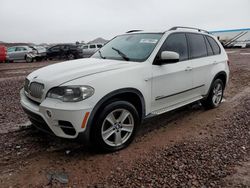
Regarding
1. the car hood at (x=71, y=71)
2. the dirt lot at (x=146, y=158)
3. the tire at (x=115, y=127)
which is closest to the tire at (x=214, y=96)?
the dirt lot at (x=146, y=158)

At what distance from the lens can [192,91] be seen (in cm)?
463

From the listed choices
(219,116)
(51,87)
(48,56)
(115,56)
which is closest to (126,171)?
(51,87)

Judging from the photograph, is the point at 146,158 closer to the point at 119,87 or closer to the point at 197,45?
the point at 119,87

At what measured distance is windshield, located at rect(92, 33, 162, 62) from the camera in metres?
3.92

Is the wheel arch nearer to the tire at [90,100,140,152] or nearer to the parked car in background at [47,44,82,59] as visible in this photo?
the tire at [90,100,140,152]

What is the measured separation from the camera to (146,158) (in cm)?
328

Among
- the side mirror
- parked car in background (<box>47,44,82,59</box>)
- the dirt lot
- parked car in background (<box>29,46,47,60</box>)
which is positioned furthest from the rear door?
the side mirror

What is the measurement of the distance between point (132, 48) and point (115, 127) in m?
1.53

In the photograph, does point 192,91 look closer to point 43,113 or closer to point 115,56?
point 115,56

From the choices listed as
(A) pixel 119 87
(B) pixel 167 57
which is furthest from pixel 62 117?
(B) pixel 167 57

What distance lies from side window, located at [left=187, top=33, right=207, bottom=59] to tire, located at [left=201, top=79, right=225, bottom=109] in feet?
2.70

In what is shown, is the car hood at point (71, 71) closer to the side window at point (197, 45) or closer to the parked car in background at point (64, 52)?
the side window at point (197, 45)

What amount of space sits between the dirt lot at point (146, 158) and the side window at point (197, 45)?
1366 millimetres

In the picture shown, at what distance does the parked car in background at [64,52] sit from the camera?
22.2 metres
